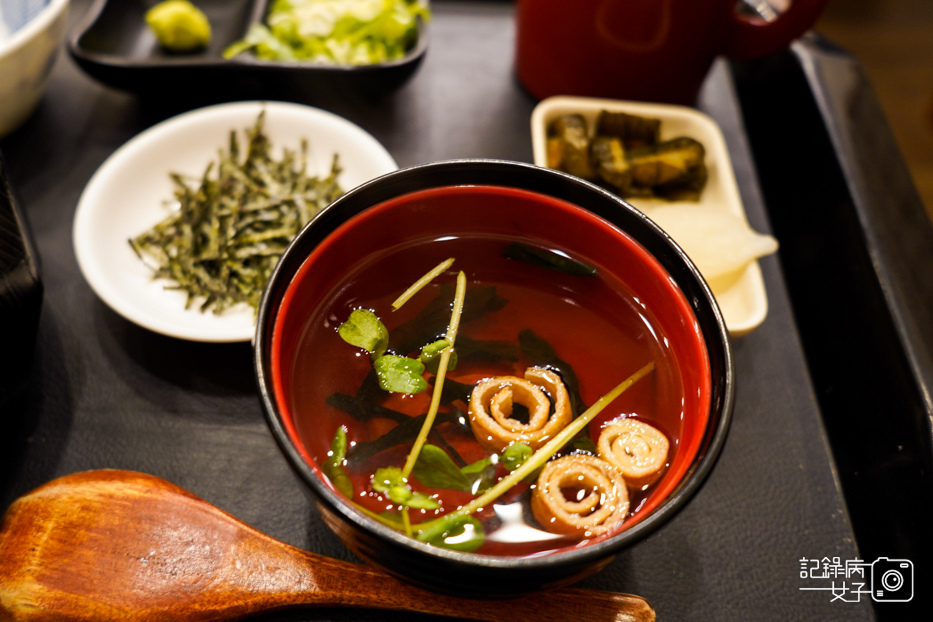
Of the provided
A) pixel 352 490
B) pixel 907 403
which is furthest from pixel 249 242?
pixel 907 403

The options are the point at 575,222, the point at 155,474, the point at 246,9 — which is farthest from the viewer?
the point at 246,9

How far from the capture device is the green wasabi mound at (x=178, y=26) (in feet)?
4.77

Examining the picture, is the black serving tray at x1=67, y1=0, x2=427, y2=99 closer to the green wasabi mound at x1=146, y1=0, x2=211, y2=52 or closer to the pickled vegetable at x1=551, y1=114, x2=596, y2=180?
the green wasabi mound at x1=146, y1=0, x2=211, y2=52

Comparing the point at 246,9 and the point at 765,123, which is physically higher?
the point at 765,123

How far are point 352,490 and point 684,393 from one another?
1.34 ft

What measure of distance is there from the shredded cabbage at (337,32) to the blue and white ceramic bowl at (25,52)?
0.34 meters

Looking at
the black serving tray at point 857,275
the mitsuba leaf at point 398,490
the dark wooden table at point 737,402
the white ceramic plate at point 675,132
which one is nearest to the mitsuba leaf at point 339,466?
the mitsuba leaf at point 398,490

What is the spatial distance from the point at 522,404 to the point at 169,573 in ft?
1.60

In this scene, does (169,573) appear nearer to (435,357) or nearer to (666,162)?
(435,357)

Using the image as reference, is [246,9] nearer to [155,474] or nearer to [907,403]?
[155,474]

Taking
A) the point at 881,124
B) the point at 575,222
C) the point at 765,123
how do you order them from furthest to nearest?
the point at 765,123, the point at 881,124, the point at 575,222

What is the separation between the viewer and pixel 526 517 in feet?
2.41

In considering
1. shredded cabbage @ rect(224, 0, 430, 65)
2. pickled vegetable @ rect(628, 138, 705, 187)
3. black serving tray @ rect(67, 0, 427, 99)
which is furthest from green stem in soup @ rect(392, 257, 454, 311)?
shredded cabbage @ rect(224, 0, 430, 65)

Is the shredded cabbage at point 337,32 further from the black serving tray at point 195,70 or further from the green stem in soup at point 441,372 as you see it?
the green stem in soup at point 441,372
